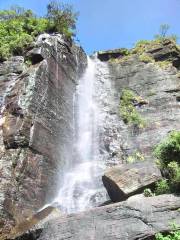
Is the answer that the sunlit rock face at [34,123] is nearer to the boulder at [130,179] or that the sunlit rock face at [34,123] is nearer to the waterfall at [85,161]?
the waterfall at [85,161]

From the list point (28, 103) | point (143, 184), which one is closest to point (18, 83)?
point (28, 103)

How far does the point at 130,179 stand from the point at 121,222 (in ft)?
6.54

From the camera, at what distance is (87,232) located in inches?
391

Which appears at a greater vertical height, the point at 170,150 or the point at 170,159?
the point at 170,150

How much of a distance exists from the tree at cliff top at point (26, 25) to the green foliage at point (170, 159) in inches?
418

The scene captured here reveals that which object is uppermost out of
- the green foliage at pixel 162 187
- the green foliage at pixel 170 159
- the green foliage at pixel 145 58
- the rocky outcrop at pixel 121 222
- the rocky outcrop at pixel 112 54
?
the rocky outcrop at pixel 112 54

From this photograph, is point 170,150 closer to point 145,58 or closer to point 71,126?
point 71,126

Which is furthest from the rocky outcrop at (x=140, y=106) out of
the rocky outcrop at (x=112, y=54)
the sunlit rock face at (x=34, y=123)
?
the sunlit rock face at (x=34, y=123)

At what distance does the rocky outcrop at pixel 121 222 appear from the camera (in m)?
9.67

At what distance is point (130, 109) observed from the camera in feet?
64.6

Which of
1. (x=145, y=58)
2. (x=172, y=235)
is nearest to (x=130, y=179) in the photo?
(x=172, y=235)

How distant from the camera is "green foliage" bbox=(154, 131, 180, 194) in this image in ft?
35.8

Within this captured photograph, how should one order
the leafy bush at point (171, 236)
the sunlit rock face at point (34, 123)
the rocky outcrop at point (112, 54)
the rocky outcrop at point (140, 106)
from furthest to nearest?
1. the rocky outcrop at point (112, 54)
2. the rocky outcrop at point (140, 106)
3. the sunlit rock face at point (34, 123)
4. the leafy bush at point (171, 236)

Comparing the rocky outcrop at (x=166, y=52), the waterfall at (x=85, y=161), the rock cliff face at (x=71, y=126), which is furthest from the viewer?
the rocky outcrop at (x=166, y=52)
